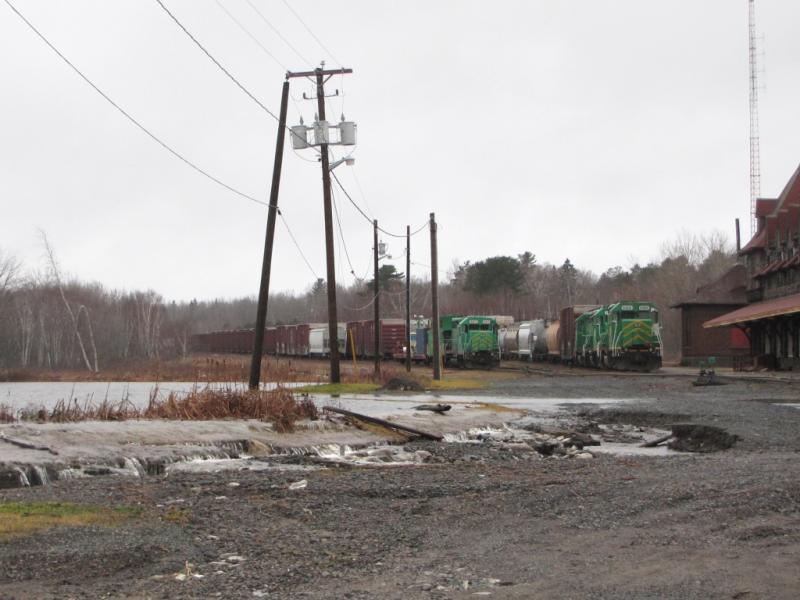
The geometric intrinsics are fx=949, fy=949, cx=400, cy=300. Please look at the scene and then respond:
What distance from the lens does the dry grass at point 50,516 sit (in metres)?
8.36

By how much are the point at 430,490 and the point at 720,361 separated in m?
54.8

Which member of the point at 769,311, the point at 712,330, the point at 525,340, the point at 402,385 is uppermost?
the point at 769,311

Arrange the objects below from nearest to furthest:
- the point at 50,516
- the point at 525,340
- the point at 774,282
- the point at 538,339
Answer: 1. the point at 50,516
2. the point at 774,282
3. the point at 538,339
4. the point at 525,340

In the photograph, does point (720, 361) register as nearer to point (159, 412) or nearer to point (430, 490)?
point (159, 412)

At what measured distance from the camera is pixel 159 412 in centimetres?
1917

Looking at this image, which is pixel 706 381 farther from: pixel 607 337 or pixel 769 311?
pixel 607 337

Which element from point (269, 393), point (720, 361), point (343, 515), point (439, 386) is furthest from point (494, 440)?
point (720, 361)

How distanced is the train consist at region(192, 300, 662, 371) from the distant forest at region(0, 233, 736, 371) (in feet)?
46.7

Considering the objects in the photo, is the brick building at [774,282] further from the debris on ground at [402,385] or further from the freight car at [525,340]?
the debris on ground at [402,385]

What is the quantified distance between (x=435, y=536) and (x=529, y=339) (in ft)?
210

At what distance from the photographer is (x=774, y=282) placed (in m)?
53.5

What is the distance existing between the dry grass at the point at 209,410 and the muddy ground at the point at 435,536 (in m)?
5.85

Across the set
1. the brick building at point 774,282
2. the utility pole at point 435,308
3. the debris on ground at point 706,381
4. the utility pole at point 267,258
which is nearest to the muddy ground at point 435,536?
the utility pole at point 267,258

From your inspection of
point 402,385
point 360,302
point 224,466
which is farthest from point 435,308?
point 360,302
